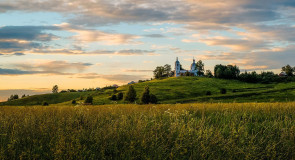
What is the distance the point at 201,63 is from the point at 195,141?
167m

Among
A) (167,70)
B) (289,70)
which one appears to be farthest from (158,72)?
(289,70)

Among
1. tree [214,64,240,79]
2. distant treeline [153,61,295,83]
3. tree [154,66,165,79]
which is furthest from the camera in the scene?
tree [154,66,165,79]

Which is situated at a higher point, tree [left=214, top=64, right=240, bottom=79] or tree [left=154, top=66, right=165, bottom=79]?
tree [left=154, top=66, right=165, bottom=79]

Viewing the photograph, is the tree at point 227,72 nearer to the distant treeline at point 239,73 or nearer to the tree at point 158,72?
the distant treeline at point 239,73

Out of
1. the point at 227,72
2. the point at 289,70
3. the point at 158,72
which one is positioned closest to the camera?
the point at 227,72

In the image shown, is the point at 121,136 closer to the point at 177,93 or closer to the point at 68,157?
the point at 68,157

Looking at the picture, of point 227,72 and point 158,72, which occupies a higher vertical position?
point 158,72

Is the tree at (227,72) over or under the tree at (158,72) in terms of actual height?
under

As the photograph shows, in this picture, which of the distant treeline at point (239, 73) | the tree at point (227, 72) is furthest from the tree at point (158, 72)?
the tree at point (227, 72)

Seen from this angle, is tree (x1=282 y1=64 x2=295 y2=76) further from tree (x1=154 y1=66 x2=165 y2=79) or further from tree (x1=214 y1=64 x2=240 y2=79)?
tree (x1=154 y1=66 x2=165 y2=79)

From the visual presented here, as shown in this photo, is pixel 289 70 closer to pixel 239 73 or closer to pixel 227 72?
pixel 239 73

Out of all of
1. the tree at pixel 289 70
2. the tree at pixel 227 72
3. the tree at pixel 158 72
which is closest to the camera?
the tree at pixel 227 72

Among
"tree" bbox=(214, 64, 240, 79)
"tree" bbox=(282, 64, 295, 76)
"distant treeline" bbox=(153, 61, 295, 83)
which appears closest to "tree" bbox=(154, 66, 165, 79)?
"distant treeline" bbox=(153, 61, 295, 83)

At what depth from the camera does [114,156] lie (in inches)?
227
